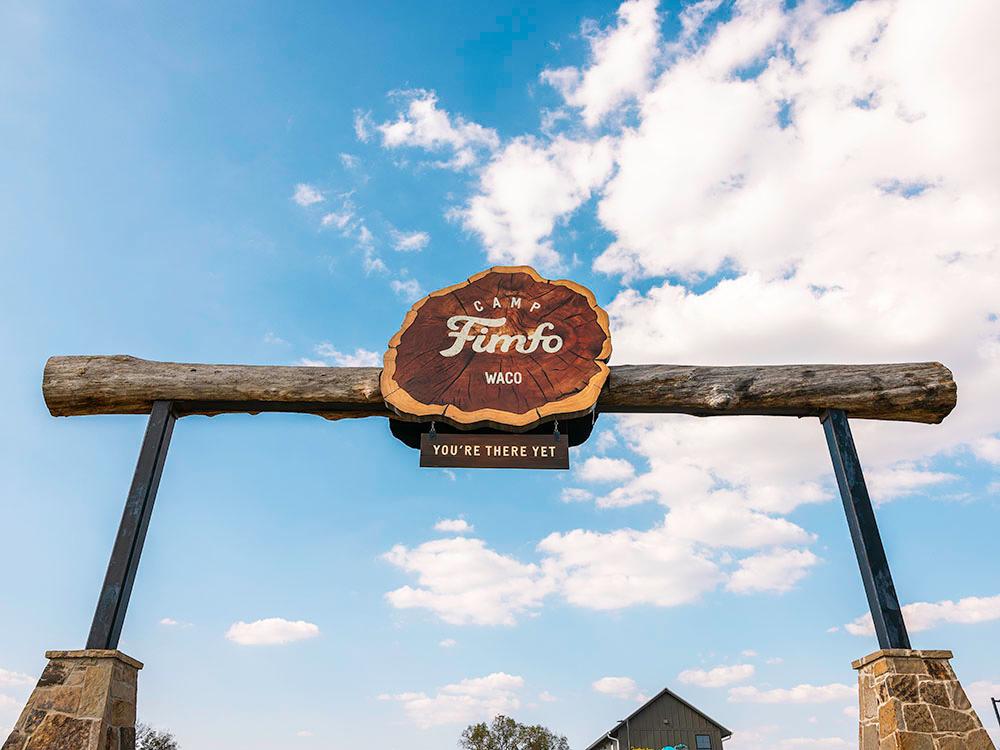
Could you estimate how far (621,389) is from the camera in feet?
26.0

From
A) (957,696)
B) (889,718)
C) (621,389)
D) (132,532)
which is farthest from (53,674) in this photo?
(957,696)

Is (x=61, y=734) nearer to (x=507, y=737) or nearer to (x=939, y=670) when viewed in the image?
(x=939, y=670)

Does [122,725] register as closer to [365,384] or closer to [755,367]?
[365,384]

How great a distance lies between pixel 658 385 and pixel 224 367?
15.4 ft

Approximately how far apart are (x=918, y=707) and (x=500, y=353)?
5.06m

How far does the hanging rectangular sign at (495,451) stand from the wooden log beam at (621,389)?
77cm

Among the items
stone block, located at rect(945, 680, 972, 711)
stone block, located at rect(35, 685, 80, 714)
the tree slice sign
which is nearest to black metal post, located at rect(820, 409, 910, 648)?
stone block, located at rect(945, 680, 972, 711)

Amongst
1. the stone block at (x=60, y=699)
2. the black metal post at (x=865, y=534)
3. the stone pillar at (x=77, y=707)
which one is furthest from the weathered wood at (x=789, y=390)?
the stone block at (x=60, y=699)

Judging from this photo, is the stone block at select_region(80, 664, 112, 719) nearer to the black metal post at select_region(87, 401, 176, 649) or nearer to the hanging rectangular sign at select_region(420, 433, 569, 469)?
the black metal post at select_region(87, 401, 176, 649)

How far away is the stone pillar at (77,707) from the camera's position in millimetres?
6055

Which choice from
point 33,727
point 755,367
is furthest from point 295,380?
point 755,367

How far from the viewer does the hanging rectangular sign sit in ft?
24.7

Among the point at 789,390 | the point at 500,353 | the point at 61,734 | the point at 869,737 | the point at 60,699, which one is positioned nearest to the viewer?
the point at 61,734

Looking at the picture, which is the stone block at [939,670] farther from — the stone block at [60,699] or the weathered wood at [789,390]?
the stone block at [60,699]
